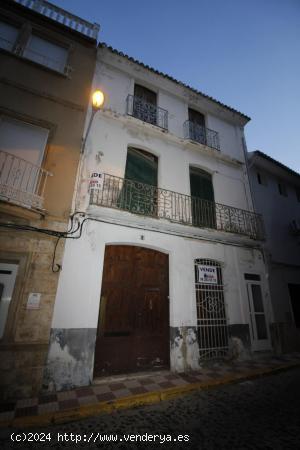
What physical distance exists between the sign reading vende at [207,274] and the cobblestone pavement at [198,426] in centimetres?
308

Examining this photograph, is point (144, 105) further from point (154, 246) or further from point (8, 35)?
point (154, 246)

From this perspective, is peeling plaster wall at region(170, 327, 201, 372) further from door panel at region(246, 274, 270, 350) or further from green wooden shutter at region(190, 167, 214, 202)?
green wooden shutter at region(190, 167, 214, 202)

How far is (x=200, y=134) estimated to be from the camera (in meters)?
9.23

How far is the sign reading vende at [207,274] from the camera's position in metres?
6.80

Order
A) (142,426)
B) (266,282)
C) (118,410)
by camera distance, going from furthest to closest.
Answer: (266,282), (118,410), (142,426)

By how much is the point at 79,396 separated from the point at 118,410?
2.85 ft

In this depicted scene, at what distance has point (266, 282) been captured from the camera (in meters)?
8.03

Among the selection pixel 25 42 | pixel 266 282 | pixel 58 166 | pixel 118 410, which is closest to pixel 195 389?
pixel 118 410

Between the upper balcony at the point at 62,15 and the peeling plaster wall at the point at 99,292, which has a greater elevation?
the upper balcony at the point at 62,15

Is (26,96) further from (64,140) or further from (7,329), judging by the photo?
(7,329)

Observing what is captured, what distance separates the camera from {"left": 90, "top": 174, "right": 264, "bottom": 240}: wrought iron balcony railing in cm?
627

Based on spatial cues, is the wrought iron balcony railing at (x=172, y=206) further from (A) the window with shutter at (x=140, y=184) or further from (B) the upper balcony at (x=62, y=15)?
(B) the upper balcony at (x=62, y=15)

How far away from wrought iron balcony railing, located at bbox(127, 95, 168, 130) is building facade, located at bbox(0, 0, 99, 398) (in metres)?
1.61

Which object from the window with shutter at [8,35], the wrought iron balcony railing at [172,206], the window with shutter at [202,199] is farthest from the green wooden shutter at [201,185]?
the window with shutter at [8,35]
